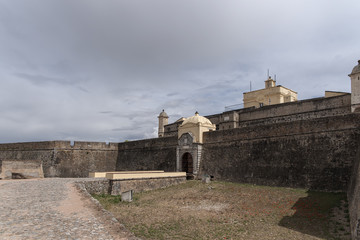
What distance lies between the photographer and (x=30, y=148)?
2619 centimetres

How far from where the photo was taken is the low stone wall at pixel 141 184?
51.1ft

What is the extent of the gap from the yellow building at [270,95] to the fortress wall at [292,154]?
429 inches

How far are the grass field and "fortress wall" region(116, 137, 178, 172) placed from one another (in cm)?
800

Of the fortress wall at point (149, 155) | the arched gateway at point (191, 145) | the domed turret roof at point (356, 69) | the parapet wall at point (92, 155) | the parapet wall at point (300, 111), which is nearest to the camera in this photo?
the domed turret roof at point (356, 69)

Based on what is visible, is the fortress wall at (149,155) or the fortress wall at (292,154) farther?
the fortress wall at (149,155)

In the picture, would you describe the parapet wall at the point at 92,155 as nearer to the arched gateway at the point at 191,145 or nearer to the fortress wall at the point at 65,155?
the fortress wall at the point at 65,155

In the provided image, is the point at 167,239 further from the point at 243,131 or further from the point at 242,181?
the point at 243,131

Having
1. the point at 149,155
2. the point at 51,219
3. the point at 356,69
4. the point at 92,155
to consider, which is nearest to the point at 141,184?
the point at 149,155

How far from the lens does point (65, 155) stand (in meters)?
25.2

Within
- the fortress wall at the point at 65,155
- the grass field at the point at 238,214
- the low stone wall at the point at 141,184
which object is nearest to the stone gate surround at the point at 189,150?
the low stone wall at the point at 141,184

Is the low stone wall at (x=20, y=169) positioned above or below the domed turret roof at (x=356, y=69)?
below

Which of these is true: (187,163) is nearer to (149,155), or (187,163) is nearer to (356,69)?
(149,155)

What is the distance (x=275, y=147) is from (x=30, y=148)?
74.0 feet

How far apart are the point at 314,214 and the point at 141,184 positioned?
402 inches
